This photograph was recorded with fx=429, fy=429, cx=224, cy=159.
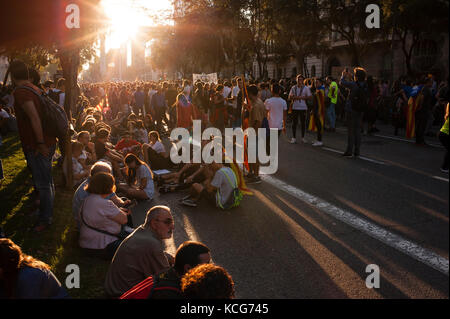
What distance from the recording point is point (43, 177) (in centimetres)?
528

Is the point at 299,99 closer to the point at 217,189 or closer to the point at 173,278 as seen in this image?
the point at 217,189

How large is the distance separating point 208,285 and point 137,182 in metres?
5.34

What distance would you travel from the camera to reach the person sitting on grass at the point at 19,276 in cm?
285

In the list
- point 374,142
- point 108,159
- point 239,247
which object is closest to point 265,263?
point 239,247

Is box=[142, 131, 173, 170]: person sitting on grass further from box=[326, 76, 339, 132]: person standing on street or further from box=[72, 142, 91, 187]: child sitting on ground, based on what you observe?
box=[326, 76, 339, 132]: person standing on street

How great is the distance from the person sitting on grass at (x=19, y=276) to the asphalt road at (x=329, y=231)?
1700 millimetres

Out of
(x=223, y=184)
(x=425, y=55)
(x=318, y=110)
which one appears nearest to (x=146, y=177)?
(x=223, y=184)

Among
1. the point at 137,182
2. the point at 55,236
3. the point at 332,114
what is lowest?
the point at 55,236

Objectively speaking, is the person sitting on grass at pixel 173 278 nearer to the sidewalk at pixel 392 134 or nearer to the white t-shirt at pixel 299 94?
the sidewalk at pixel 392 134

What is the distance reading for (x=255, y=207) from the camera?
6.60 m

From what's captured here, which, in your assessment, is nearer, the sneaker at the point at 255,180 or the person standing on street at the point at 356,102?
the sneaker at the point at 255,180

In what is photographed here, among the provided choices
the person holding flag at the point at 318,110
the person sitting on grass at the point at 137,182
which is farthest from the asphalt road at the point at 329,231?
the person holding flag at the point at 318,110
